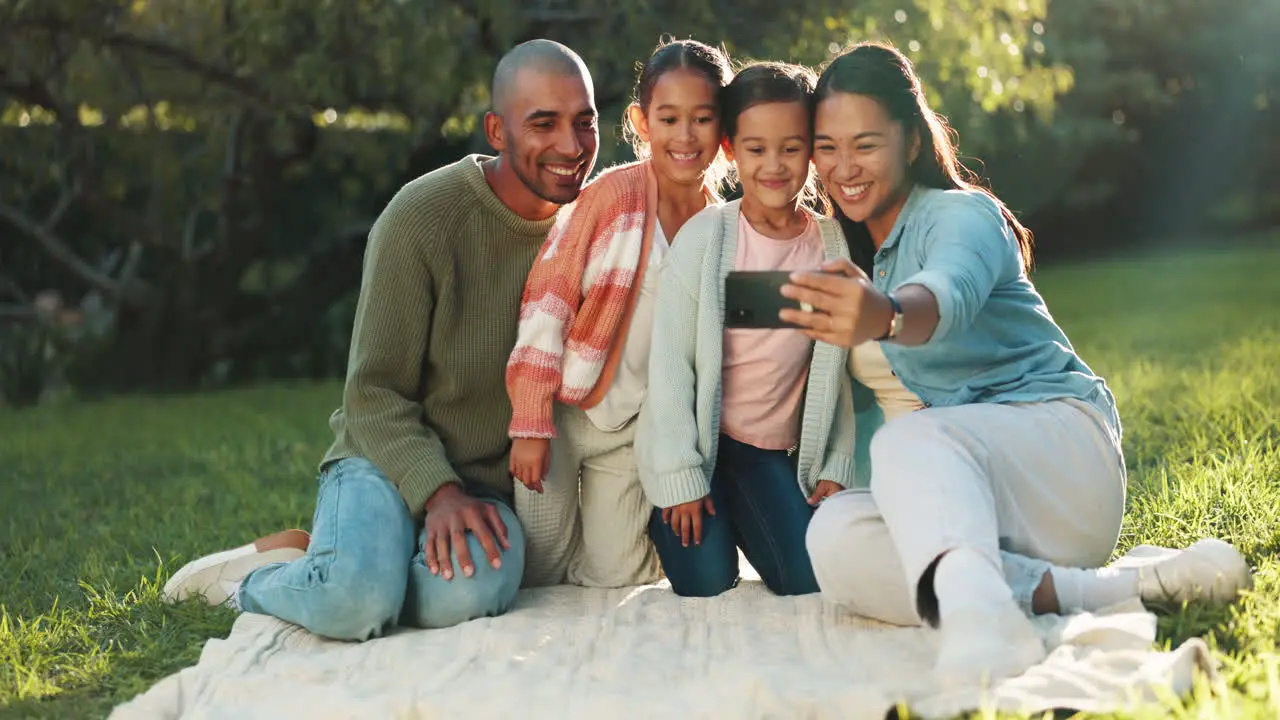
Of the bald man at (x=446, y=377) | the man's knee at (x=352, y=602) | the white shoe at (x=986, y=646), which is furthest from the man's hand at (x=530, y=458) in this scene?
the white shoe at (x=986, y=646)

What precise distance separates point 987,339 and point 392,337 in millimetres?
1439

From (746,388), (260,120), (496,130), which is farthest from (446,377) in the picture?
(260,120)

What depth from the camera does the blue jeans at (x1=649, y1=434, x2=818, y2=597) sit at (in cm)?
363

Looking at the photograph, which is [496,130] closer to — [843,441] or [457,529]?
[457,529]

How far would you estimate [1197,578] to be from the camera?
3.10 meters

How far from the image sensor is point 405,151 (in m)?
10.1

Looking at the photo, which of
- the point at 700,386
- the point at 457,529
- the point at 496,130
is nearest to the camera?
the point at 457,529

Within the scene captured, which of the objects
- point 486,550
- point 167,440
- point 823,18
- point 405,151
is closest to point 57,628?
point 486,550

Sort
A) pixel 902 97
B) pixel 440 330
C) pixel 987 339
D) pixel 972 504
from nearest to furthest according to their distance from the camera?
pixel 972 504 → pixel 987 339 → pixel 902 97 → pixel 440 330

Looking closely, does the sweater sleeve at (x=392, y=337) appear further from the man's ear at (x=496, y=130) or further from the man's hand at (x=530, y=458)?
the man's ear at (x=496, y=130)

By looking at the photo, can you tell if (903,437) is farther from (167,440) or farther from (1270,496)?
(167,440)

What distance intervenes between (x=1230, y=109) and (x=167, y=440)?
13405mm

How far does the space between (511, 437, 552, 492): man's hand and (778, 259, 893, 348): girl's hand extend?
42.6 inches

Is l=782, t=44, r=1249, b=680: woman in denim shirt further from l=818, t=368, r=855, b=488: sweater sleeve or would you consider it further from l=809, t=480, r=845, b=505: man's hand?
l=809, t=480, r=845, b=505: man's hand
